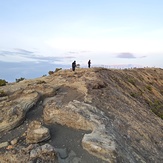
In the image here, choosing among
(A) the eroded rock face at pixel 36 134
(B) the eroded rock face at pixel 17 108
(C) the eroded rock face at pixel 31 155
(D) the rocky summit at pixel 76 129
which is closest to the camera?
(C) the eroded rock face at pixel 31 155

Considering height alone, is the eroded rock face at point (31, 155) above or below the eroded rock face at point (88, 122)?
below

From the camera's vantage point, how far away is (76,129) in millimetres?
12648

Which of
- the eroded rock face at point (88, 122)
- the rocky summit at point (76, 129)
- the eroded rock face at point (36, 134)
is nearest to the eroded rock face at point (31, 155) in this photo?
the rocky summit at point (76, 129)

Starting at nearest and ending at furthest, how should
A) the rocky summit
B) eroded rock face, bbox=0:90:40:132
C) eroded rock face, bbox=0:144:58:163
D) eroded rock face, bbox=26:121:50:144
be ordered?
eroded rock face, bbox=0:144:58:163 → the rocky summit → eroded rock face, bbox=26:121:50:144 → eroded rock face, bbox=0:90:40:132

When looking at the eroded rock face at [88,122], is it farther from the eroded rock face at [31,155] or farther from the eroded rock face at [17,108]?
the eroded rock face at [31,155]

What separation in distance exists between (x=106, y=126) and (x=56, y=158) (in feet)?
11.7

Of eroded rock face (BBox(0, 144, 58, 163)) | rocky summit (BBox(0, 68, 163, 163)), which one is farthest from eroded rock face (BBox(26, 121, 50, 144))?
eroded rock face (BBox(0, 144, 58, 163))

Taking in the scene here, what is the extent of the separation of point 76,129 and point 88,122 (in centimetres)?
77

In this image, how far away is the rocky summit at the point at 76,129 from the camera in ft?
34.3

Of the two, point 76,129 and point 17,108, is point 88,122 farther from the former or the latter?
point 17,108

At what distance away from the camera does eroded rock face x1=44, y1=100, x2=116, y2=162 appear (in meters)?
10.4

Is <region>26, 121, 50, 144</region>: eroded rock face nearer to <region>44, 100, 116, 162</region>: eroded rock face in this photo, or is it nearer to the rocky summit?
the rocky summit

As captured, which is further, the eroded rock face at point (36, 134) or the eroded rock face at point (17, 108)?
the eroded rock face at point (17, 108)

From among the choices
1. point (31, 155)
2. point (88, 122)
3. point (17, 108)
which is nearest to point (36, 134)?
point (31, 155)
